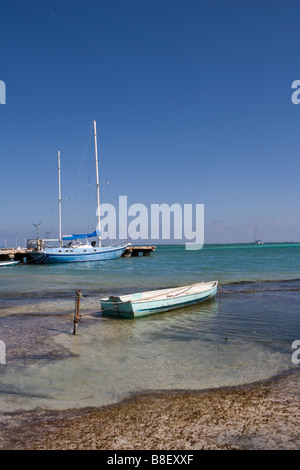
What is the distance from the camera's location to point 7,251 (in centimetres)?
6500

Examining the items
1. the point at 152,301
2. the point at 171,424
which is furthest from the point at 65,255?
the point at 171,424

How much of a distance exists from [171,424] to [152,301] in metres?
9.90

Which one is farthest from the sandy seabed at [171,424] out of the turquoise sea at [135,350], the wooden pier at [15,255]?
the wooden pier at [15,255]

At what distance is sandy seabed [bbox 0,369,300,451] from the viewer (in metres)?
5.46

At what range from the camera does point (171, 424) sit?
6070 mm

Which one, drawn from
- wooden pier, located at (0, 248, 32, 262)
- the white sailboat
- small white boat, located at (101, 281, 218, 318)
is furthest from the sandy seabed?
wooden pier, located at (0, 248, 32, 262)

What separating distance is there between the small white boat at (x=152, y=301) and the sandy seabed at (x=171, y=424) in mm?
7888

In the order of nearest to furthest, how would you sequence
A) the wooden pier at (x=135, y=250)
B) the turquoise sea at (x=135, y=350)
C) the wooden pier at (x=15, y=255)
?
1. the turquoise sea at (x=135, y=350)
2. the wooden pier at (x=15, y=255)
3. the wooden pier at (x=135, y=250)

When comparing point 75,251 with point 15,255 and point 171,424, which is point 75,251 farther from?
point 171,424

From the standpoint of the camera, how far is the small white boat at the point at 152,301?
15.4m

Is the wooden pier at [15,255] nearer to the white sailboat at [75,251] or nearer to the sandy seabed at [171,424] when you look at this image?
the white sailboat at [75,251]

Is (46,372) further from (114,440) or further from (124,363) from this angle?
(114,440)

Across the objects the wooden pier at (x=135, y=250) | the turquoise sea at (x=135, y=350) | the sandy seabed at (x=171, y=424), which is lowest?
the wooden pier at (x=135, y=250)
